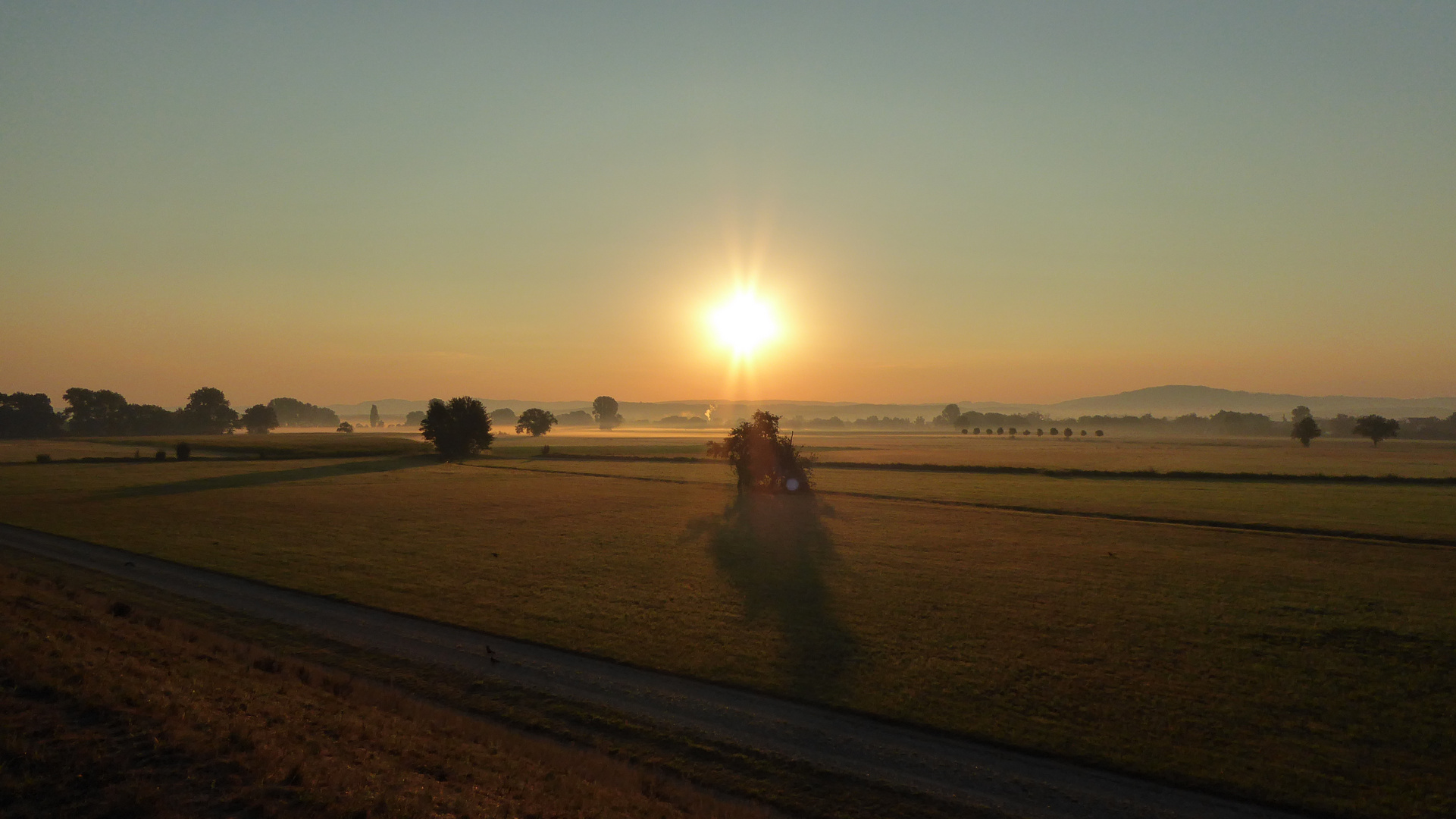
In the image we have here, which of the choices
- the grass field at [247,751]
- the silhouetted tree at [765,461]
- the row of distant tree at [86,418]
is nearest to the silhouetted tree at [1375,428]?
the silhouetted tree at [765,461]

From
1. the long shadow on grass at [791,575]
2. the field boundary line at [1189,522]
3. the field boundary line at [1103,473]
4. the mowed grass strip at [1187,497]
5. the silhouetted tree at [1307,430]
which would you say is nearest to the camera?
the long shadow on grass at [791,575]

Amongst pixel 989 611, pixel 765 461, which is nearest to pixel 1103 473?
pixel 765 461

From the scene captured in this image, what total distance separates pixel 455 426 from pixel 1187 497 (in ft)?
317

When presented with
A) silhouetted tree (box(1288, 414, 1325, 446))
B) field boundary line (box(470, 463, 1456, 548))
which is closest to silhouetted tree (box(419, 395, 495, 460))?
field boundary line (box(470, 463, 1456, 548))

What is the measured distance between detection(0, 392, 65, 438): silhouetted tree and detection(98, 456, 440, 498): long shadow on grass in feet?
445

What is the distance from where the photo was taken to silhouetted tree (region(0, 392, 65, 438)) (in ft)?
552

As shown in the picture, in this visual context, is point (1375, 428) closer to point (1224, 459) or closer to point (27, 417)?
point (1224, 459)

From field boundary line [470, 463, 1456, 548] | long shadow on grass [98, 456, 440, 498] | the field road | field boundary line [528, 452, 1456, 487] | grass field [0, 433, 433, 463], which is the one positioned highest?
grass field [0, 433, 433, 463]

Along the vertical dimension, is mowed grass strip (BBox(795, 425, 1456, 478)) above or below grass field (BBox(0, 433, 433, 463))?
below

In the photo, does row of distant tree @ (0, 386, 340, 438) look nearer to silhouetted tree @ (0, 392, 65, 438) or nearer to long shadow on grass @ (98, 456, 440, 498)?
silhouetted tree @ (0, 392, 65, 438)

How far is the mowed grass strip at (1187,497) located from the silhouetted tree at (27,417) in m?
171

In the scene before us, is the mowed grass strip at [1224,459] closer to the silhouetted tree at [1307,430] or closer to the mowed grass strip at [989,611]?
the silhouetted tree at [1307,430]

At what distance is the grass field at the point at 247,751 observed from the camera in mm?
10984

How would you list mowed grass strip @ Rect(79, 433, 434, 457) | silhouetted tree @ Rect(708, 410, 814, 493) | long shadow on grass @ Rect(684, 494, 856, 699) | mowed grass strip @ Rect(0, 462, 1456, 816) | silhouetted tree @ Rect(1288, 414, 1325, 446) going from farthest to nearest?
silhouetted tree @ Rect(1288, 414, 1325, 446) → mowed grass strip @ Rect(79, 433, 434, 457) → silhouetted tree @ Rect(708, 410, 814, 493) → long shadow on grass @ Rect(684, 494, 856, 699) → mowed grass strip @ Rect(0, 462, 1456, 816)
